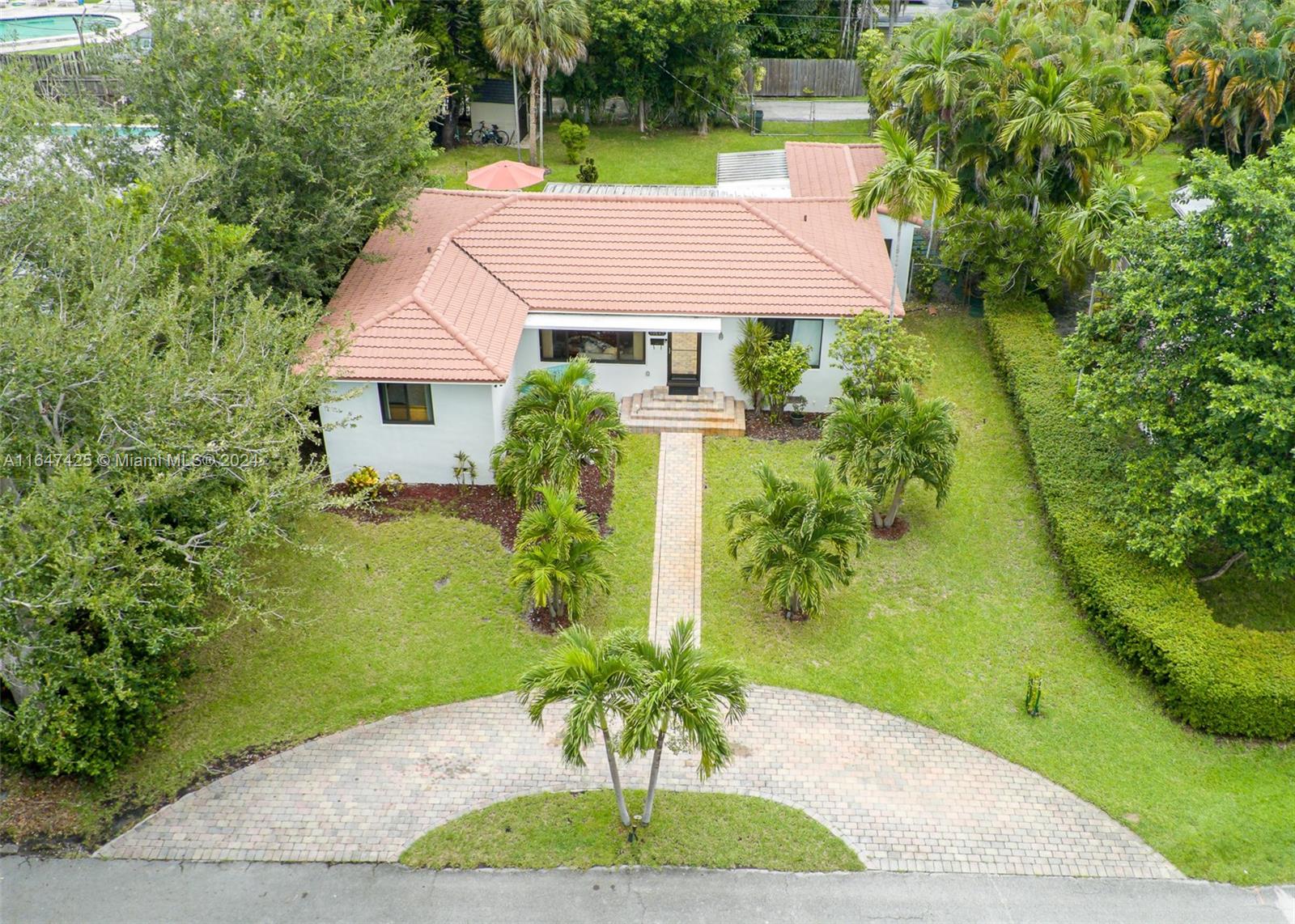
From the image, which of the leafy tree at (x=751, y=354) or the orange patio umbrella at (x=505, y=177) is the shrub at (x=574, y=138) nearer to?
the orange patio umbrella at (x=505, y=177)

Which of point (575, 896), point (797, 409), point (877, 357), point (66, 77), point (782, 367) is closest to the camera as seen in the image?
point (575, 896)

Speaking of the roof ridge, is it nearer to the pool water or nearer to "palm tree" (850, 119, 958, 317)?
"palm tree" (850, 119, 958, 317)

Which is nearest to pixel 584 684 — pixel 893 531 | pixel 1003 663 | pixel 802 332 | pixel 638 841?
pixel 638 841

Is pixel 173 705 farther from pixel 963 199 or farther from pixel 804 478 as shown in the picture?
pixel 963 199

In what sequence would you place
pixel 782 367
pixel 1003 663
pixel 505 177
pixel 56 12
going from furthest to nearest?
pixel 56 12
pixel 505 177
pixel 782 367
pixel 1003 663

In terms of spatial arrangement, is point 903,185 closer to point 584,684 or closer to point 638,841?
point 584,684

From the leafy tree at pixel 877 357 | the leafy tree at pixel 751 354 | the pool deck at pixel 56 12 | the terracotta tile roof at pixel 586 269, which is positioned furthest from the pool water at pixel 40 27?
the leafy tree at pixel 877 357

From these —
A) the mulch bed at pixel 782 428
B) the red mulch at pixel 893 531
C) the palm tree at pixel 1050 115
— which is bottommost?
the red mulch at pixel 893 531

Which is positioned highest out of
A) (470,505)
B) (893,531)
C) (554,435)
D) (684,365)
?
(554,435)
